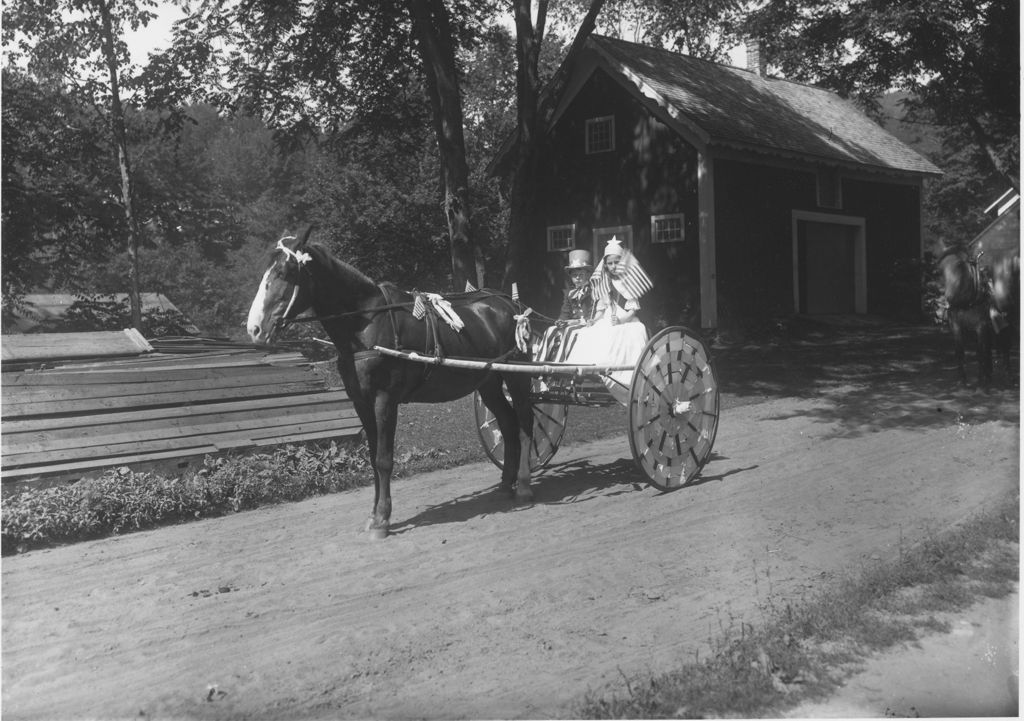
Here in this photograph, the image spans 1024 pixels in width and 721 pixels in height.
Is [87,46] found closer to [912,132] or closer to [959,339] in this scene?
[959,339]

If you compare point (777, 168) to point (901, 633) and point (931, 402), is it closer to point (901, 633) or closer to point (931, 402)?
point (931, 402)

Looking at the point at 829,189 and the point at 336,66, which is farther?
the point at 829,189

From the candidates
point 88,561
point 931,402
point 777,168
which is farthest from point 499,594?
point 777,168

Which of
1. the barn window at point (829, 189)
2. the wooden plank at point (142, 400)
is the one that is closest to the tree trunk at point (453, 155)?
the wooden plank at point (142, 400)

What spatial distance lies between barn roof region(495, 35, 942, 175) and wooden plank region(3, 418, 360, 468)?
39.2ft

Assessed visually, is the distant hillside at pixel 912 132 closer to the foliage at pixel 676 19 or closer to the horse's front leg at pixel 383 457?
the foliage at pixel 676 19

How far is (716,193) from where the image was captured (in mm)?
22172

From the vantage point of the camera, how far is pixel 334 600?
5.77m

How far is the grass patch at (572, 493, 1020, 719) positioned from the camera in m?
4.11

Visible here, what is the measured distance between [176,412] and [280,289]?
2632 millimetres

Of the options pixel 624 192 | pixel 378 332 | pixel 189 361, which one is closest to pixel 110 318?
pixel 189 361

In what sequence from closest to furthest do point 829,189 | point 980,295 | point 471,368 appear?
point 471,368
point 980,295
point 829,189

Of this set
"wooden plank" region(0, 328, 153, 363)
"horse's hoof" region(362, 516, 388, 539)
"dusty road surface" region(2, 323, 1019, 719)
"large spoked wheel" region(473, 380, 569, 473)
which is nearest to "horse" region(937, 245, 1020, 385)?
"dusty road surface" region(2, 323, 1019, 719)

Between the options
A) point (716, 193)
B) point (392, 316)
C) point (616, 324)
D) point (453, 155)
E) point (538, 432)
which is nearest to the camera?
point (392, 316)
